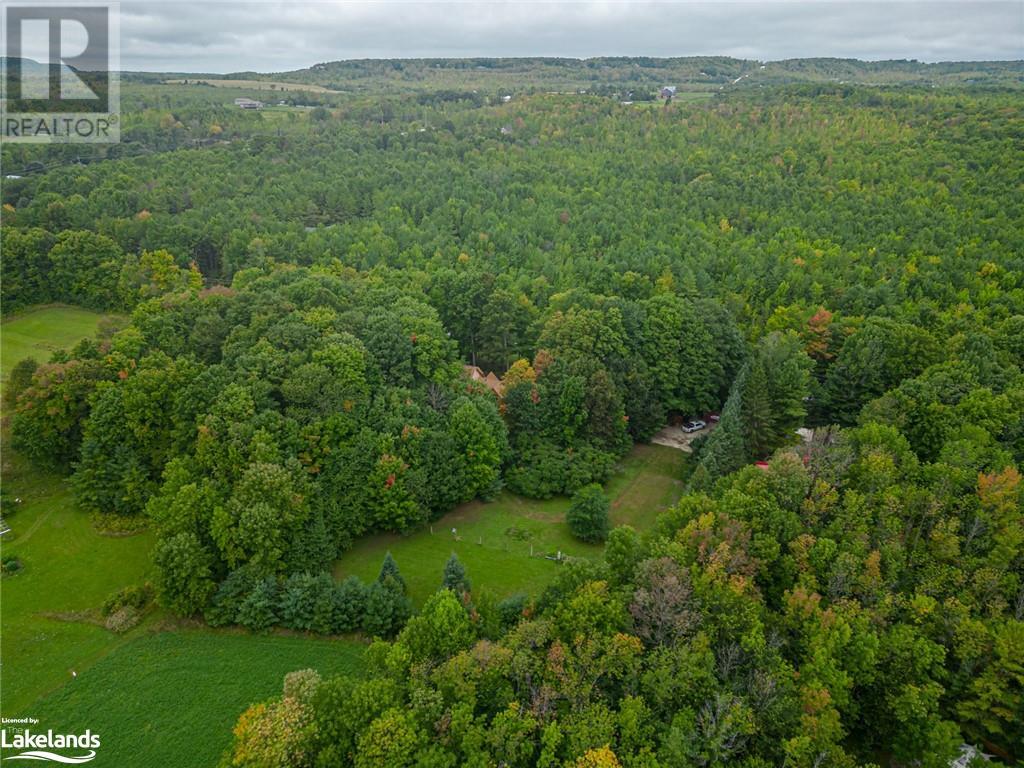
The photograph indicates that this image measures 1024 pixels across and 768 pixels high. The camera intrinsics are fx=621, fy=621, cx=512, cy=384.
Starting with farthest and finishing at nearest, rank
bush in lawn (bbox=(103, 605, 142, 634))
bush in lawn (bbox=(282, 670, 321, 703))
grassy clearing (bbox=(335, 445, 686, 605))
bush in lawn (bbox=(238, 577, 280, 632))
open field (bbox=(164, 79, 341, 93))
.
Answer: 1. open field (bbox=(164, 79, 341, 93))
2. grassy clearing (bbox=(335, 445, 686, 605))
3. bush in lawn (bbox=(103, 605, 142, 634))
4. bush in lawn (bbox=(238, 577, 280, 632))
5. bush in lawn (bbox=(282, 670, 321, 703))

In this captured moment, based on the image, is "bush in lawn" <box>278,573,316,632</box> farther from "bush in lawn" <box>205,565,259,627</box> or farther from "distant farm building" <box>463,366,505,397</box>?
"distant farm building" <box>463,366,505,397</box>

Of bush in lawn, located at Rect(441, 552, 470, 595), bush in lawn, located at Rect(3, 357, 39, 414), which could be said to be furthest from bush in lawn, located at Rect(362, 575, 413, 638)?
bush in lawn, located at Rect(3, 357, 39, 414)

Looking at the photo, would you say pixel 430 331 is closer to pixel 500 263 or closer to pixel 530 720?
pixel 500 263

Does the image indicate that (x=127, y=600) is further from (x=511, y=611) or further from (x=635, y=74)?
(x=635, y=74)

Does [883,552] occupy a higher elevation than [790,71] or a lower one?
lower

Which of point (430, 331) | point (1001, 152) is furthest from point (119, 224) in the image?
point (1001, 152)

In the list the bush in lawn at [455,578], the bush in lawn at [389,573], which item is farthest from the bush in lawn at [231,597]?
the bush in lawn at [455,578]
